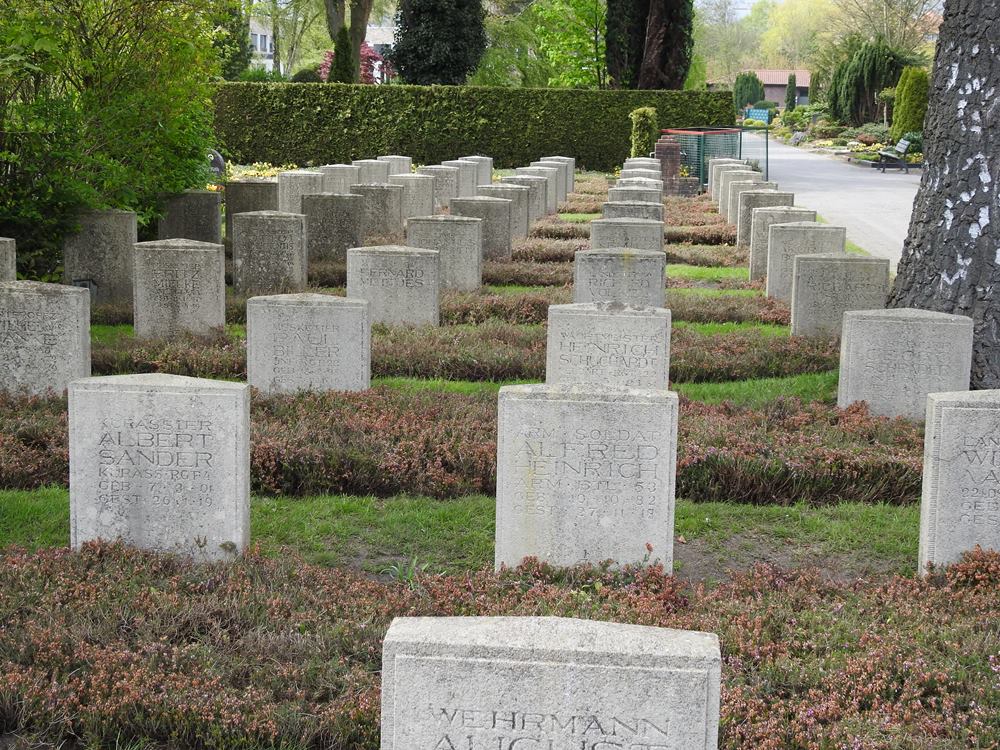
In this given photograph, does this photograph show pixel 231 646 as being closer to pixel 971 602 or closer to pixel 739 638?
pixel 739 638

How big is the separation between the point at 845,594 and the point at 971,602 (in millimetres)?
538

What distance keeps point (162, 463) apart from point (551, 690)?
3.52 metres

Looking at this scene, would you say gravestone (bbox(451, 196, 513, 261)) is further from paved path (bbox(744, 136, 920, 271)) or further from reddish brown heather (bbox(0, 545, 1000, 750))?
reddish brown heather (bbox(0, 545, 1000, 750))

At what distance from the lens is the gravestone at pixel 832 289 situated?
12.1 m

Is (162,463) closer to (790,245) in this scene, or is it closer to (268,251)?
(268,251)

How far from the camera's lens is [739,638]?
18.1ft

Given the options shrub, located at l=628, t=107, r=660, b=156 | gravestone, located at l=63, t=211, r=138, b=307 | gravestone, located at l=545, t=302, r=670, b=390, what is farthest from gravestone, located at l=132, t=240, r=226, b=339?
shrub, located at l=628, t=107, r=660, b=156

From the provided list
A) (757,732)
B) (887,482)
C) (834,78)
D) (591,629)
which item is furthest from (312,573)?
(834,78)

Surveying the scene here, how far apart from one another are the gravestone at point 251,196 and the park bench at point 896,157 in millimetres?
28072

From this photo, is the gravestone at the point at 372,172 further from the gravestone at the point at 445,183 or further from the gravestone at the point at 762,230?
the gravestone at the point at 762,230

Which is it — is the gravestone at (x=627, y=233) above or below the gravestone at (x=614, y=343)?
above

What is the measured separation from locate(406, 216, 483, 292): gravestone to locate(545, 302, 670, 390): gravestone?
5969mm

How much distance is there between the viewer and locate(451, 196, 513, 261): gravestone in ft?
58.0

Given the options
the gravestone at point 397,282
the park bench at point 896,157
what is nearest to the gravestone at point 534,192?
the gravestone at point 397,282
